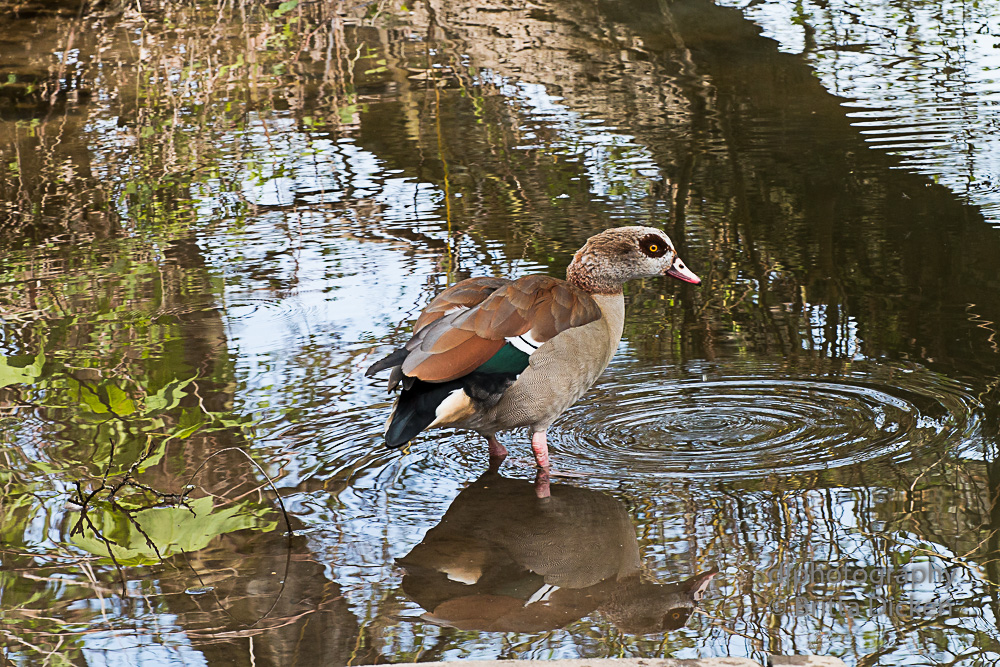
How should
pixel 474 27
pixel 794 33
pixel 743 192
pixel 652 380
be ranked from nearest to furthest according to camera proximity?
pixel 652 380 → pixel 743 192 → pixel 794 33 → pixel 474 27

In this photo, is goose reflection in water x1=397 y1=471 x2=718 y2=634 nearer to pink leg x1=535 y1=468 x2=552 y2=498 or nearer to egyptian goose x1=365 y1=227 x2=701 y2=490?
pink leg x1=535 y1=468 x2=552 y2=498

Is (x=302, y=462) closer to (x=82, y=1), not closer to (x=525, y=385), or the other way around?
(x=525, y=385)

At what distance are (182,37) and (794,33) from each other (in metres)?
7.61

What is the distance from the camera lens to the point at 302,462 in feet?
16.5

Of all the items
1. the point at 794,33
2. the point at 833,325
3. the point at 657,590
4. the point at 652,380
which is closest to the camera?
the point at 657,590

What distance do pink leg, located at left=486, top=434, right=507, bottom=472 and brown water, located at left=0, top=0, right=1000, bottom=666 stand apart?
0.21ft

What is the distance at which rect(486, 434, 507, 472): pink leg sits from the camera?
5.11 meters

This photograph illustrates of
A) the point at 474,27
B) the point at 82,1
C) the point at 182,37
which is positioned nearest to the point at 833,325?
the point at 474,27

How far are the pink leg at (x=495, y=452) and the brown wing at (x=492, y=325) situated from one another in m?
0.53

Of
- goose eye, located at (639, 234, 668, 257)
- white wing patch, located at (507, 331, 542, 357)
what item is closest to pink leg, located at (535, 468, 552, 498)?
white wing patch, located at (507, 331, 542, 357)

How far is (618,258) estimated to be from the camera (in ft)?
17.6

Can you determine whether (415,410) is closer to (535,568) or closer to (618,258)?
(535,568)

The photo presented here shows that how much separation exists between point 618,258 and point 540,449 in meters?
1.04

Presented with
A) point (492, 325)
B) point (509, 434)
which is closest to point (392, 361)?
point (492, 325)
